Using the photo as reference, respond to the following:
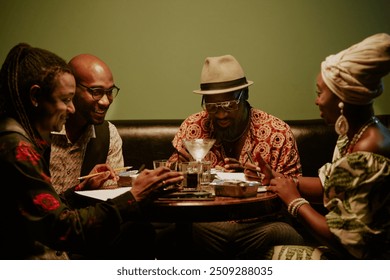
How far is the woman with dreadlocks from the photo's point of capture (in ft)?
5.54

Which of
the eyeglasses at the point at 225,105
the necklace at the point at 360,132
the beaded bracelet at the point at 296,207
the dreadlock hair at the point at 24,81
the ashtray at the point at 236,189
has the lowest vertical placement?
the beaded bracelet at the point at 296,207

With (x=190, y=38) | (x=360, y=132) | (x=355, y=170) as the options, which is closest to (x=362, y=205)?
(x=355, y=170)

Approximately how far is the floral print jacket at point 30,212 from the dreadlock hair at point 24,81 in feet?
0.20

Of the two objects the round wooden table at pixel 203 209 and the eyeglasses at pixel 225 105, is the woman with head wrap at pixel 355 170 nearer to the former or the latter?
the round wooden table at pixel 203 209

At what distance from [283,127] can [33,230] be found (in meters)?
1.85

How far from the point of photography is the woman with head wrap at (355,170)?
1.75 m

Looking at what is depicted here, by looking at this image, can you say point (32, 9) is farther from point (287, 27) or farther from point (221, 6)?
point (287, 27)

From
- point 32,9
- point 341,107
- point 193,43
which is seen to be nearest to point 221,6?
point 193,43

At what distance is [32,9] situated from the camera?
13.1ft

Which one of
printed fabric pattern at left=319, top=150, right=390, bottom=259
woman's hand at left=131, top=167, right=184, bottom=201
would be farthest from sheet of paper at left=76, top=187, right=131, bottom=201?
printed fabric pattern at left=319, top=150, right=390, bottom=259

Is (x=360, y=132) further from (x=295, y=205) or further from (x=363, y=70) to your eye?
(x=295, y=205)

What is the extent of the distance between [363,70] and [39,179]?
4.12 ft

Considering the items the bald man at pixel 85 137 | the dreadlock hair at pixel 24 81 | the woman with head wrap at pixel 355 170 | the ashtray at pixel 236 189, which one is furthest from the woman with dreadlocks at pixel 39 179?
the bald man at pixel 85 137

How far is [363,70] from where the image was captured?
1870 mm
